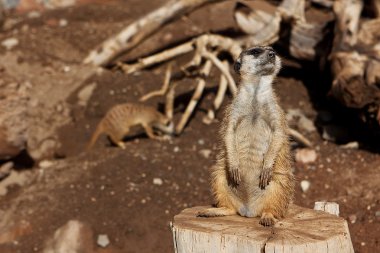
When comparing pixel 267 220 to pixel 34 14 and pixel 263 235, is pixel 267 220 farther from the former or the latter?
pixel 34 14

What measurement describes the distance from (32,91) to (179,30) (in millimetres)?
1876

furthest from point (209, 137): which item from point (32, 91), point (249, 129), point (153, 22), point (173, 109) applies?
point (249, 129)

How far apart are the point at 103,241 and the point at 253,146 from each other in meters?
1.96

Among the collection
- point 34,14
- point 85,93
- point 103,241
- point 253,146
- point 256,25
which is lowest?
point 103,241

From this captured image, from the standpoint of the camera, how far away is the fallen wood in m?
6.89

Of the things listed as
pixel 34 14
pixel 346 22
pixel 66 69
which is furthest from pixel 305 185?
pixel 34 14

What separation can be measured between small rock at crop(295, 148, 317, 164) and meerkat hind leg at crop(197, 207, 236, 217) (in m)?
2.51

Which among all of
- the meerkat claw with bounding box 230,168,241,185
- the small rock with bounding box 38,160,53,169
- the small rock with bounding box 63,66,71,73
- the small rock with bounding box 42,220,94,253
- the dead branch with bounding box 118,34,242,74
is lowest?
the small rock with bounding box 38,160,53,169

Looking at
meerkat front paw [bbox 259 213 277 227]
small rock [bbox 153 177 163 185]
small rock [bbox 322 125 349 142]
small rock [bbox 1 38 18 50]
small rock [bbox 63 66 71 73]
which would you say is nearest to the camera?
meerkat front paw [bbox 259 213 277 227]

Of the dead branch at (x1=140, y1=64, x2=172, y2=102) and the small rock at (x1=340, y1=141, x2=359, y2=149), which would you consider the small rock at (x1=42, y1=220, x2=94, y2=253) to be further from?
the small rock at (x1=340, y1=141, x2=359, y2=149)

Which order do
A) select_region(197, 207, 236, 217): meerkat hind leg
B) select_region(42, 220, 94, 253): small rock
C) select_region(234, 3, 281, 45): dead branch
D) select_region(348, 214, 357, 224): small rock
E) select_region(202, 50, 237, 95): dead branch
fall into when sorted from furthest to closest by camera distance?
select_region(234, 3, 281, 45): dead branch < select_region(202, 50, 237, 95): dead branch < select_region(42, 220, 94, 253): small rock < select_region(348, 214, 357, 224): small rock < select_region(197, 207, 236, 217): meerkat hind leg

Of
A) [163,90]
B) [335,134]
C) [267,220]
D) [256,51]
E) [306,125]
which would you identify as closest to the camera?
[267,220]

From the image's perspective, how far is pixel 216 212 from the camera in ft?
10.5

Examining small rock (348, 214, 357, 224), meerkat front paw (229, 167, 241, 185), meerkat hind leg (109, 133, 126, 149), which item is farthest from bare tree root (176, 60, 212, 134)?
meerkat front paw (229, 167, 241, 185)
